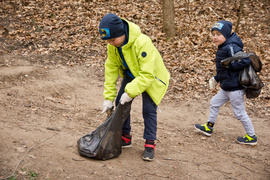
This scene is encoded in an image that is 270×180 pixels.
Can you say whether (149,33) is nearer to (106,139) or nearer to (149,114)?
(149,114)

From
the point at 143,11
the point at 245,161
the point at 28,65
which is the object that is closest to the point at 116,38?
the point at 245,161

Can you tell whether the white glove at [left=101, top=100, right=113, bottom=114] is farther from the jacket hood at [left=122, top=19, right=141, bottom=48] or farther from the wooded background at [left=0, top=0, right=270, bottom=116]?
the wooded background at [left=0, top=0, right=270, bottom=116]

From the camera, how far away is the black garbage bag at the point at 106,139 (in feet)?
10.8

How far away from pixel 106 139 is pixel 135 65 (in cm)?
97

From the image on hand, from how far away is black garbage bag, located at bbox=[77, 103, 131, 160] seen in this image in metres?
3.31

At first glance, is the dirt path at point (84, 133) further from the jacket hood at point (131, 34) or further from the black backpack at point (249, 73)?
the jacket hood at point (131, 34)

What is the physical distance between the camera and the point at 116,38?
312 centimetres

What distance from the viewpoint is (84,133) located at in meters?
4.14

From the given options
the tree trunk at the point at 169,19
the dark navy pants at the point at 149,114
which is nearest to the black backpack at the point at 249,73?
the dark navy pants at the point at 149,114

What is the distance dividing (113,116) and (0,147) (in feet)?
4.52

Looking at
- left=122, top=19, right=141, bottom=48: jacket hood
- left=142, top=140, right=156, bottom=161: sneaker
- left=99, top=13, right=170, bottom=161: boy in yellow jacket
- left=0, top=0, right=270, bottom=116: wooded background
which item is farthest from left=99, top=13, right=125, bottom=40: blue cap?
left=0, top=0, right=270, bottom=116: wooded background

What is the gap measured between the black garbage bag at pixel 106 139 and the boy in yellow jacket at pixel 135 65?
20 centimetres

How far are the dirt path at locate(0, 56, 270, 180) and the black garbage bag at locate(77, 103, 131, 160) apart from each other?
0.11 m

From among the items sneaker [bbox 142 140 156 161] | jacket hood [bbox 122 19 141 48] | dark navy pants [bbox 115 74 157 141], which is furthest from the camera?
sneaker [bbox 142 140 156 161]
